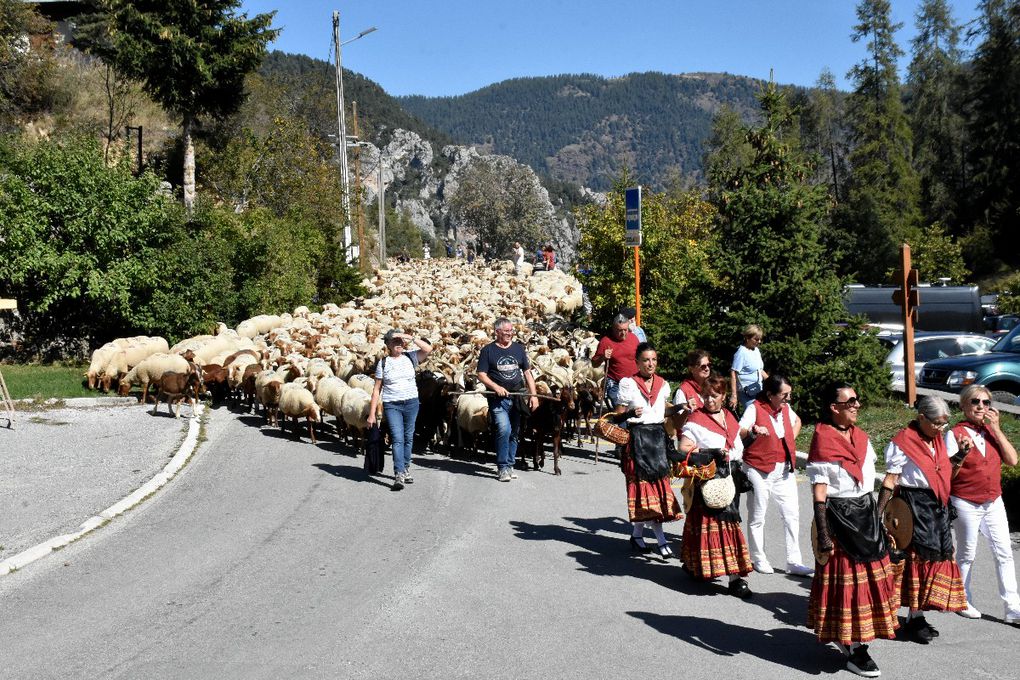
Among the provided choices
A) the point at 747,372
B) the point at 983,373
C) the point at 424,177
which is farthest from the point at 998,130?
the point at 424,177

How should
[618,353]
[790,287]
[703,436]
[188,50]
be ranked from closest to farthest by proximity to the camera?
[703,436] < [618,353] < [790,287] < [188,50]

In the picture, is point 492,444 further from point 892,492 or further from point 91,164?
point 91,164

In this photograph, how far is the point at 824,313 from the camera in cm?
1559

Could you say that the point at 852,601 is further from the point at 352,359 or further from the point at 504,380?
the point at 352,359

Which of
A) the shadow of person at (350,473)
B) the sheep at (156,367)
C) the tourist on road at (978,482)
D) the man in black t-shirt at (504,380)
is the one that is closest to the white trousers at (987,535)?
the tourist on road at (978,482)

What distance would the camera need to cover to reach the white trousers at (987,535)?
22.8 feet

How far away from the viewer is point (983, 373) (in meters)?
16.4

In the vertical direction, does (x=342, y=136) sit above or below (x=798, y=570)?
above

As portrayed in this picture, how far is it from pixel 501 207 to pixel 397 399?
208ft

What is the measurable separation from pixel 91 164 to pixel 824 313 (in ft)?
53.7

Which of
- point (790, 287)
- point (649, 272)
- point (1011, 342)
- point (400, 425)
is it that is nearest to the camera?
point (400, 425)

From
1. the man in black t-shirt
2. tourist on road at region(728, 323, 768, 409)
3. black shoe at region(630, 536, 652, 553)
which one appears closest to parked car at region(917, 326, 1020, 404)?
tourist on road at region(728, 323, 768, 409)

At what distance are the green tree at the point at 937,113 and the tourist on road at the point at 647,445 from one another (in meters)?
61.3

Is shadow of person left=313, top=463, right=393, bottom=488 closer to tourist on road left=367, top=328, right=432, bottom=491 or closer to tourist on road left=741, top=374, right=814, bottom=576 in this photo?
tourist on road left=367, top=328, right=432, bottom=491
